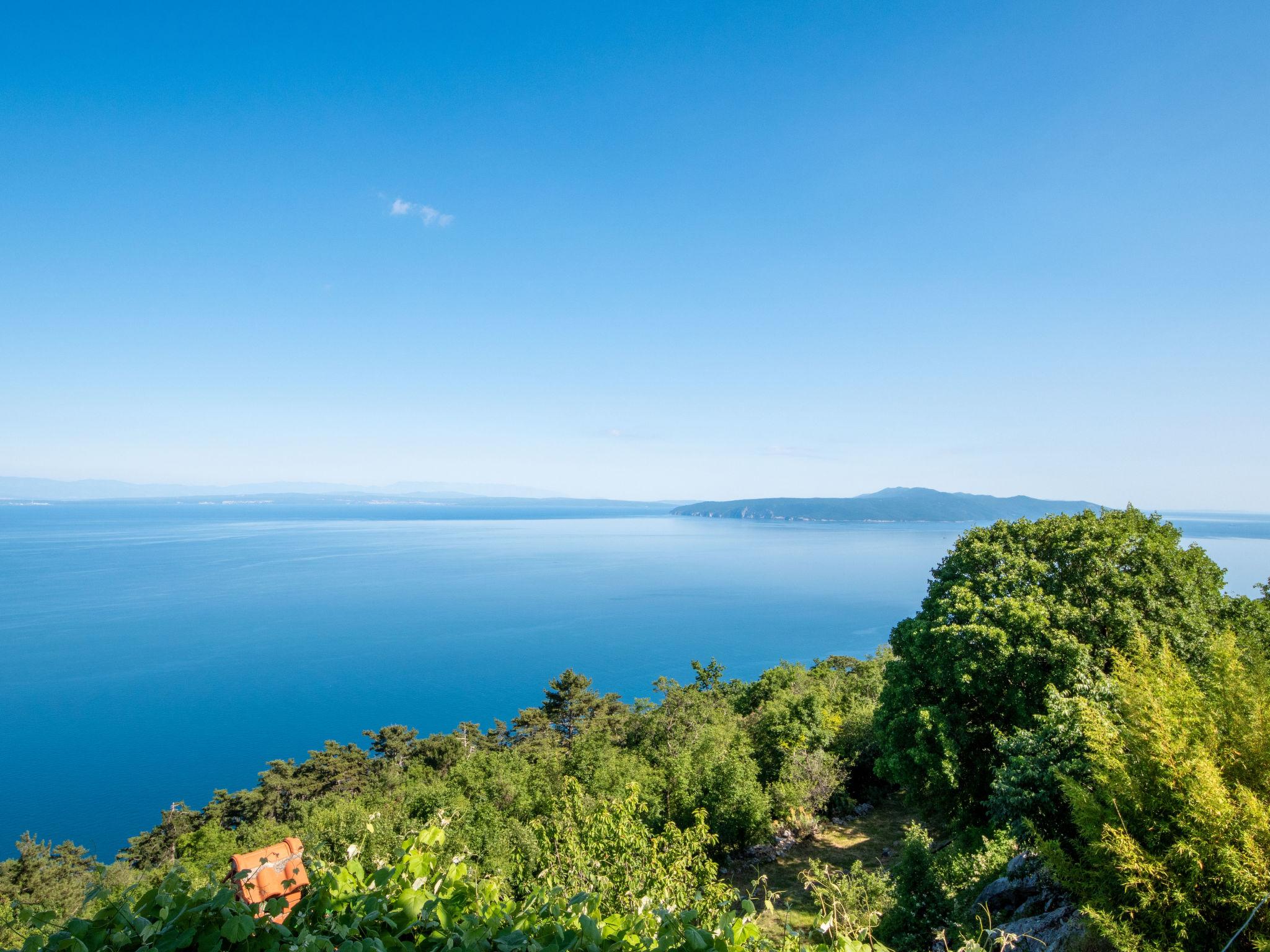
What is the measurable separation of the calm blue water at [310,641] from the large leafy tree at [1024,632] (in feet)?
123

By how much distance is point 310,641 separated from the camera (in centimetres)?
6128

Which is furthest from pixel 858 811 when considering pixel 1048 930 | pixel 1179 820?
pixel 1179 820

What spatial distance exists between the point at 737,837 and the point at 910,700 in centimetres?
712

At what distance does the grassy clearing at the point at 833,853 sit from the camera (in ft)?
50.3

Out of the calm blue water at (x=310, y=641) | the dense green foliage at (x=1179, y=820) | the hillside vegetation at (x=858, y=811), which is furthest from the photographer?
the calm blue water at (x=310, y=641)

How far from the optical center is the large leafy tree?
12688 millimetres

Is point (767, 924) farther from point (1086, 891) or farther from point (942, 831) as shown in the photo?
point (1086, 891)

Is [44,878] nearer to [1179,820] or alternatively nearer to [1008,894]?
[1008,894]

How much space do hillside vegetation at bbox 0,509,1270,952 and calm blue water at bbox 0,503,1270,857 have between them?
13.6 metres

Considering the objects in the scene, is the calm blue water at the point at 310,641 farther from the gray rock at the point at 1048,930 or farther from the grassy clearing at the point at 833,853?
the gray rock at the point at 1048,930

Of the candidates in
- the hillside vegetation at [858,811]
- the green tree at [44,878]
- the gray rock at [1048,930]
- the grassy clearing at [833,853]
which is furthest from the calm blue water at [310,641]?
the gray rock at [1048,930]

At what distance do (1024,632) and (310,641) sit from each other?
65152 mm

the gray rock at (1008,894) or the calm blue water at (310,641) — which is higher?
the gray rock at (1008,894)

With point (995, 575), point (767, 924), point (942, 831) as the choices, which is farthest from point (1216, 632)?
point (767, 924)
